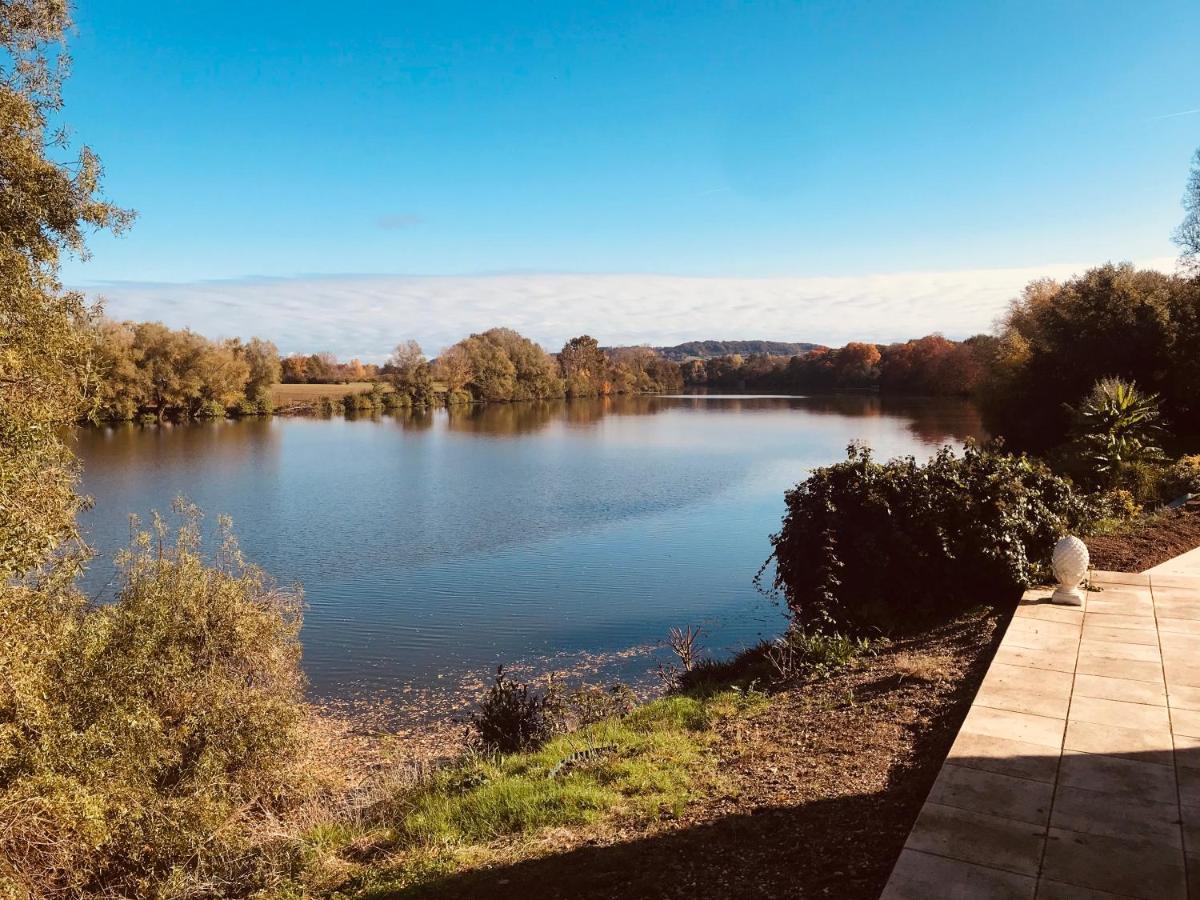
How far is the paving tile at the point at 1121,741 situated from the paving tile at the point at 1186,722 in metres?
0.10

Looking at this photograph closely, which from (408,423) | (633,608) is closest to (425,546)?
(633,608)

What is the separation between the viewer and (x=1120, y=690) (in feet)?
17.2

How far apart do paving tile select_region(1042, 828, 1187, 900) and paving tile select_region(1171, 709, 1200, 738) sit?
151cm

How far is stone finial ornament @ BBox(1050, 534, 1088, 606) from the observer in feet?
23.6

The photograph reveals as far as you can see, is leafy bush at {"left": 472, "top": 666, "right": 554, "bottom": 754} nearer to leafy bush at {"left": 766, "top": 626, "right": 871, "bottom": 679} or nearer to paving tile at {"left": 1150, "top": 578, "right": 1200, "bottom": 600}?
leafy bush at {"left": 766, "top": 626, "right": 871, "bottom": 679}

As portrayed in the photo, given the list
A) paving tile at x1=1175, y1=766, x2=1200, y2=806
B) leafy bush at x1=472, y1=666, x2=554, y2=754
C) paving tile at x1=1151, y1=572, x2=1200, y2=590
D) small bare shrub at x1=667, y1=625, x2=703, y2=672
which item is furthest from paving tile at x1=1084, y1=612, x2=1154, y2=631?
leafy bush at x1=472, y1=666, x2=554, y2=754

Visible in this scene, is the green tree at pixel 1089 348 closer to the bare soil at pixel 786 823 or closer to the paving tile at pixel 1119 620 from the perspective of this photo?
the paving tile at pixel 1119 620

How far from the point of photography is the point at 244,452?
1428 inches

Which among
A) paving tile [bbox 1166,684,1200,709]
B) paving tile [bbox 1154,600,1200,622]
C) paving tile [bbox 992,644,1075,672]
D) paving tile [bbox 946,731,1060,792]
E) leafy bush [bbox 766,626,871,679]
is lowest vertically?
leafy bush [bbox 766,626,871,679]

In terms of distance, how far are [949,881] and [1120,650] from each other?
3.83m

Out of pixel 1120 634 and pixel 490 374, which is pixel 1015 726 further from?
pixel 490 374

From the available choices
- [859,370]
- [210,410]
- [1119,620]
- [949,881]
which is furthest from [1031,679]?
[859,370]

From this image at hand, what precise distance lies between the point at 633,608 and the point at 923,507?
6053 millimetres

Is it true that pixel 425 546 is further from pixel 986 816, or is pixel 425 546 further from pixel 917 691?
pixel 986 816
